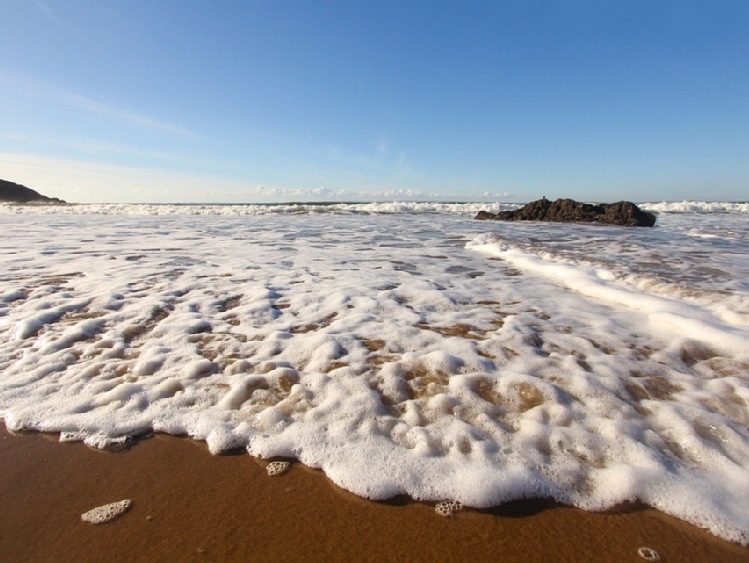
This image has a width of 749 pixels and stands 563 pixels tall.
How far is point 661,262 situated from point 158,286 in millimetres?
7625

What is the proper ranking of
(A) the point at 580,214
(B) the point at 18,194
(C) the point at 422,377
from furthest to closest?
(B) the point at 18,194 < (A) the point at 580,214 < (C) the point at 422,377

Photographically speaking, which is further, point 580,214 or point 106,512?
point 580,214

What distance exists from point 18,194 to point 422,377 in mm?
68973

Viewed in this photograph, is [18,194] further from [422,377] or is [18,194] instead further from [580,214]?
[422,377]

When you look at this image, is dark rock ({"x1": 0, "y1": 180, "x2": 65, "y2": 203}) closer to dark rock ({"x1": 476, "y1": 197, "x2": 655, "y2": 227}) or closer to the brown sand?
dark rock ({"x1": 476, "y1": 197, "x2": 655, "y2": 227})

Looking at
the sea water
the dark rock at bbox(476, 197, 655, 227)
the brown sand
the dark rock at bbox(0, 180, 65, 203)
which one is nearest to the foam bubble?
the brown sand

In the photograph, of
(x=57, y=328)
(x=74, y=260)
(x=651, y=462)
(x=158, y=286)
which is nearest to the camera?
(x=651, y=462)

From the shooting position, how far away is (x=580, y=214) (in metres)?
17.8

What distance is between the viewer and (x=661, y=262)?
6.86m

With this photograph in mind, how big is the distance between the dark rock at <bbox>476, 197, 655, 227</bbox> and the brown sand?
1702 cm

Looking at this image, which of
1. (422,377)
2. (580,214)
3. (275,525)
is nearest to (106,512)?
(275,525)

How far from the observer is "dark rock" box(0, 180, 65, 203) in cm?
5062

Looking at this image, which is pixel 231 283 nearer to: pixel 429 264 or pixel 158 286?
pixel 158 286

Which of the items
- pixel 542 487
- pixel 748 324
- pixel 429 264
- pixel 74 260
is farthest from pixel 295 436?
pixel 74 260
